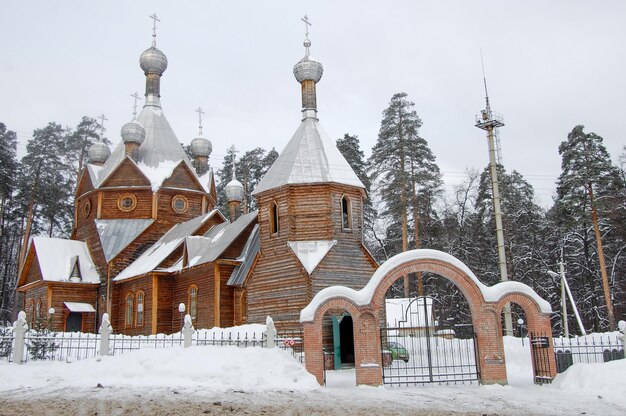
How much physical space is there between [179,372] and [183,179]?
18678 mm

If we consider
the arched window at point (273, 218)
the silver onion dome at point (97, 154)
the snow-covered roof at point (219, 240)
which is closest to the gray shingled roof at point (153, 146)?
the silver onion dome at point (97, 154)

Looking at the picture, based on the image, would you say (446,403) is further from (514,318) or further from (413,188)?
(514,318)

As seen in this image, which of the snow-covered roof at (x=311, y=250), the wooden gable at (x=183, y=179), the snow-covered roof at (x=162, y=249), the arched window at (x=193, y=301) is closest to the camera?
the snow-covered roof at (x=311, y=250)

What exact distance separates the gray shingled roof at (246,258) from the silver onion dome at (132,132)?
10136mm

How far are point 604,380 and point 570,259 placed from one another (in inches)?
1020

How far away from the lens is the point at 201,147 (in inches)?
1335

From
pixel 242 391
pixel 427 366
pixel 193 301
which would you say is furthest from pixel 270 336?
pixel 193 301

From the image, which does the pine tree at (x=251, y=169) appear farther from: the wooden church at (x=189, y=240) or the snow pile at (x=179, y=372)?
the snow pile at (x=179, y=372)

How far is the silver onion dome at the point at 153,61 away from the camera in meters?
33.8

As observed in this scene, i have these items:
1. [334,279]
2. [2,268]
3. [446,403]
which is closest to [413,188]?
[334,279]

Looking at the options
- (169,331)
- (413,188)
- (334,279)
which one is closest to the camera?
(334,279)

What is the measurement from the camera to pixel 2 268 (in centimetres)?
4609

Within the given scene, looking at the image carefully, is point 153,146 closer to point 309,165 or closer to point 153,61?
point 153,61

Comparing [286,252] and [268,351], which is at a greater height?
[286,252]
